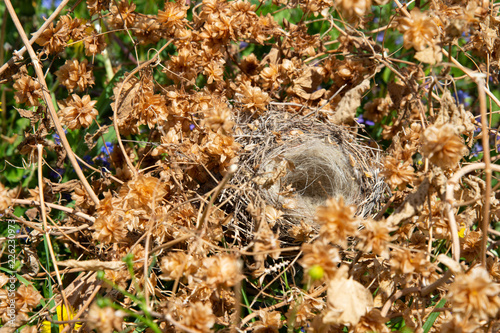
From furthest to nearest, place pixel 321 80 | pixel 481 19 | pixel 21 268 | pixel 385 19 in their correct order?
1. pixel 385 19
2. pixel 321 80
3. pixel 21 268
4. pixel 481 19

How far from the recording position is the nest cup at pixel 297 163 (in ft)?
4.71

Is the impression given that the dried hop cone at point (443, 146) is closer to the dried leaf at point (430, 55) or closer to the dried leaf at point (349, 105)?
the dried leaf at point (430, 55)

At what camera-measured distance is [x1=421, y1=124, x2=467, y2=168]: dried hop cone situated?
929mm

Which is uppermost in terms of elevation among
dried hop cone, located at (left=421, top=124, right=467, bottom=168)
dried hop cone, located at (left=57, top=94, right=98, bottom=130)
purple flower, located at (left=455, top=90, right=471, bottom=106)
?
dried hop cone, located at (left=57, top=94, right=98, bottom=130)

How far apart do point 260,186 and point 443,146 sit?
666 mm

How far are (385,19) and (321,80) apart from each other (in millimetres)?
944

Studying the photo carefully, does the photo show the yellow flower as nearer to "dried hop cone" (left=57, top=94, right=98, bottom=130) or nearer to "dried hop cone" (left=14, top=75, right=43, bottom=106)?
"dried hop cone" (left=57, top=94, right=98, bottom=130)

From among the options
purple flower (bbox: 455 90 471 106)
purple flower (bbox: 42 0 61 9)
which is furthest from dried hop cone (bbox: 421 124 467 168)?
purple flower (bbox: 42 0 61 9)

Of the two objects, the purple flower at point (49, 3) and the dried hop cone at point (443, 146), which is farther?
the purple flower at point (49, 3)

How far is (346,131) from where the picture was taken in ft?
5.27

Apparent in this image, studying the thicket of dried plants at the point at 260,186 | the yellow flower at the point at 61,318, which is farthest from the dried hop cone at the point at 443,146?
the yellow flower at the point at 61,318

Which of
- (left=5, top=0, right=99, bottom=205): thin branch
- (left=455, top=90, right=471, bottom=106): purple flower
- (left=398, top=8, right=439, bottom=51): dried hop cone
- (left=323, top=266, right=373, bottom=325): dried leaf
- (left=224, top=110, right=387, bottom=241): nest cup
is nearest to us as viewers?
(left=323, top=266, right=373, bottom=325): dried leaf

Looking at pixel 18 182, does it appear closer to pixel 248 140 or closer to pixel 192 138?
pixel 192 138

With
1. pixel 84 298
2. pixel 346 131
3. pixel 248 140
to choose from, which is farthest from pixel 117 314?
pixel 346 131
